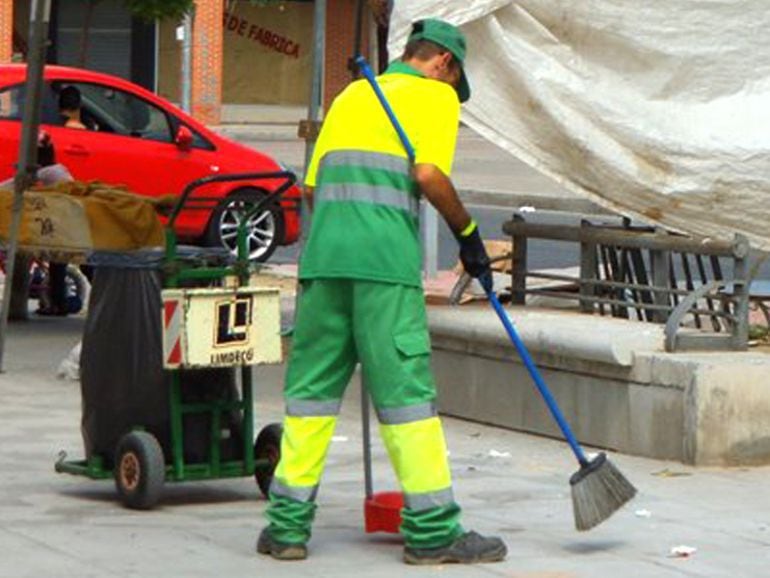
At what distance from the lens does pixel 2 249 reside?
45.2ft

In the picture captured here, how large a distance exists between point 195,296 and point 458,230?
4.10ft

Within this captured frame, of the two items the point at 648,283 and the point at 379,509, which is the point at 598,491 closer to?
the point at 379,509

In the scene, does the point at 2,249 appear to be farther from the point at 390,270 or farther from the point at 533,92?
the point at 390,270

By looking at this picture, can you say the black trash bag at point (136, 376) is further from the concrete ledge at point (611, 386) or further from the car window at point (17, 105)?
the car window at point (17, 105)

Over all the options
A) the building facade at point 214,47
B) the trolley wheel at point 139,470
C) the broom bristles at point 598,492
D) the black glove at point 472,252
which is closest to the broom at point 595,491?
the broom bristles at point 598,492

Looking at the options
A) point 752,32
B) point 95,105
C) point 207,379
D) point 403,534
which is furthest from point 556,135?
point 95,105

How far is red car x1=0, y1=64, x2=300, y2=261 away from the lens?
1880 cm

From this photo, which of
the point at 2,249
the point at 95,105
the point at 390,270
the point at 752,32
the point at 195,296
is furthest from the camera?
the point at 95,105

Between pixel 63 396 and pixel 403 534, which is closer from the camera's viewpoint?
pixel 403 534

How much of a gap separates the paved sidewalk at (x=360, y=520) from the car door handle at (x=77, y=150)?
799cm

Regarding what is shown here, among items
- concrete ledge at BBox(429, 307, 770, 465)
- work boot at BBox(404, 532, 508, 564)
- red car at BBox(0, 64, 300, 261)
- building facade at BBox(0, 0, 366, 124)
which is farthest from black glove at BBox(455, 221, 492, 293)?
building facade at BBox(0, 0, 366, 124)

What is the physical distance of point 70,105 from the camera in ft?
60.3

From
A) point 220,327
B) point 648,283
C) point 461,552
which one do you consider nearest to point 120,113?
point 648,283

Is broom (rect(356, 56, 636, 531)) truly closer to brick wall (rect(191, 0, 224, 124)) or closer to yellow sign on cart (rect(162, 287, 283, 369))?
yellow sign on cart (rect(162, 287, 283, 369))
